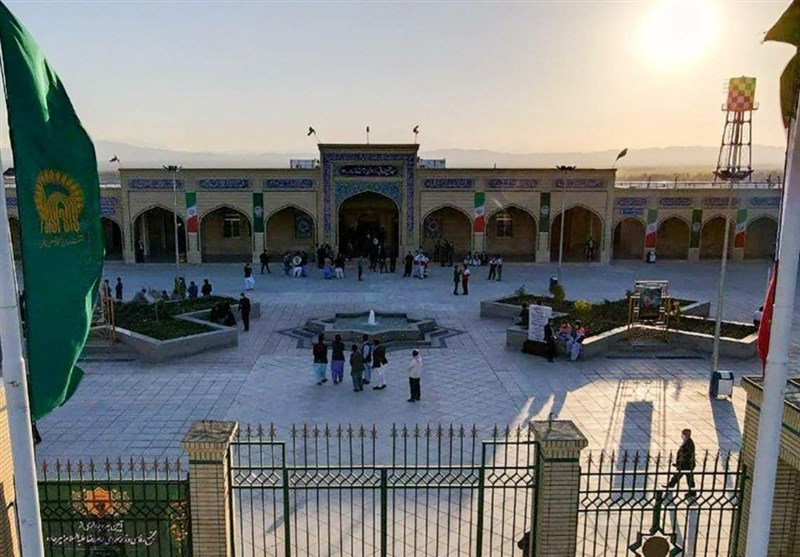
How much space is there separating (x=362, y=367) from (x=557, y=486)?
6.86 m

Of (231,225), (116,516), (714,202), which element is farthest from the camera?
(231,225)

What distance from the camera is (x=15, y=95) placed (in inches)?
166

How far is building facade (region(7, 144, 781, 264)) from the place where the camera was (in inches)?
1148

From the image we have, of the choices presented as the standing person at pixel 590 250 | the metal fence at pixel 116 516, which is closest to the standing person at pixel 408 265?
the standing person at pixel 590 250

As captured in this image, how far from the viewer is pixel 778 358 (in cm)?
424

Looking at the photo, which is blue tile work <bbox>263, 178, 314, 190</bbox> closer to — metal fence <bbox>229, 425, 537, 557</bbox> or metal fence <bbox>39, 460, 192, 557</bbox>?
metal fence <bbox>229, 425, 537, 557</bbox>

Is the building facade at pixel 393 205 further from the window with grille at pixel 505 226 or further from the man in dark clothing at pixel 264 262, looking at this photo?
the man in dark clothing at pixel 264 262

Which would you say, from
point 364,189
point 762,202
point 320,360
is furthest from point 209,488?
point 762,202

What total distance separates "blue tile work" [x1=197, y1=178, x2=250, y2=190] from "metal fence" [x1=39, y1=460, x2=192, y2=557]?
78.9ft

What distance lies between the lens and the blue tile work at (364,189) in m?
29.3

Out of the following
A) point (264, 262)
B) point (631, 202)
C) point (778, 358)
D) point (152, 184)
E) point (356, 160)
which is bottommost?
point (264, 262)

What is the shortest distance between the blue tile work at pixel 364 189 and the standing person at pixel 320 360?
56.7 feet

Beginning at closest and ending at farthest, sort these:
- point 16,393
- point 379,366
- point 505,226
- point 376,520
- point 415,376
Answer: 1. point 16,393
2. point 376,520
3. point 415,376
4. point 379,366
5. point 505,226

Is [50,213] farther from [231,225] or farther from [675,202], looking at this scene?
[675,202]
